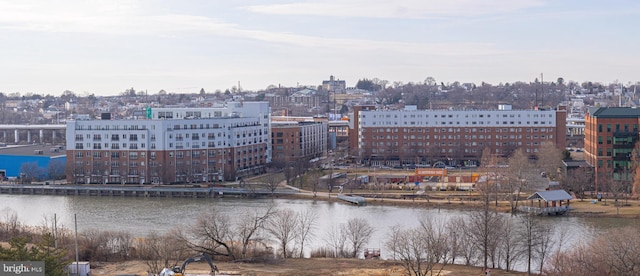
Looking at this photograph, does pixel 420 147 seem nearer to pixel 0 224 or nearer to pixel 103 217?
pixel 103 217

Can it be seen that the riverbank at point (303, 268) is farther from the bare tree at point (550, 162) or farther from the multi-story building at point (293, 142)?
the multi-story building at point (293, 142)

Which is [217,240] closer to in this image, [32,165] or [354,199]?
[354,199]

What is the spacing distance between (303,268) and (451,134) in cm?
1664

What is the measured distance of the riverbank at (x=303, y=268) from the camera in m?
9.84

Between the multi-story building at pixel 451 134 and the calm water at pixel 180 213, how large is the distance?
8.74 metres

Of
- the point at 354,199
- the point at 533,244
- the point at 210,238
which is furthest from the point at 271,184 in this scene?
the point at 533,244

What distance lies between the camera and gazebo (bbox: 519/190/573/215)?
15562 mm

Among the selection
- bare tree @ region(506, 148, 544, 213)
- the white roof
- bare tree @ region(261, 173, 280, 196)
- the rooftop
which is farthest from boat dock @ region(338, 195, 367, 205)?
the rooftop

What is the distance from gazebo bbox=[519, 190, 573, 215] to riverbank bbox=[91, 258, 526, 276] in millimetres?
5649

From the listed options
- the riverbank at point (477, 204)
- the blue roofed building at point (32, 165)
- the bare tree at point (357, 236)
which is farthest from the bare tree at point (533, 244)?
the blue roofed building at point (32, 165)

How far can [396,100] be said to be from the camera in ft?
179

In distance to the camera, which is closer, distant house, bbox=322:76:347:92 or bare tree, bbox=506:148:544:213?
bare tree, bbox=506:148:544:213

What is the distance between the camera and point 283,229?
1217 cm

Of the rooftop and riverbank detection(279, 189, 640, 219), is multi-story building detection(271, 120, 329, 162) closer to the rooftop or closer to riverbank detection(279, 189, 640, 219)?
riverbank detection(279, 189, 640, 219)
